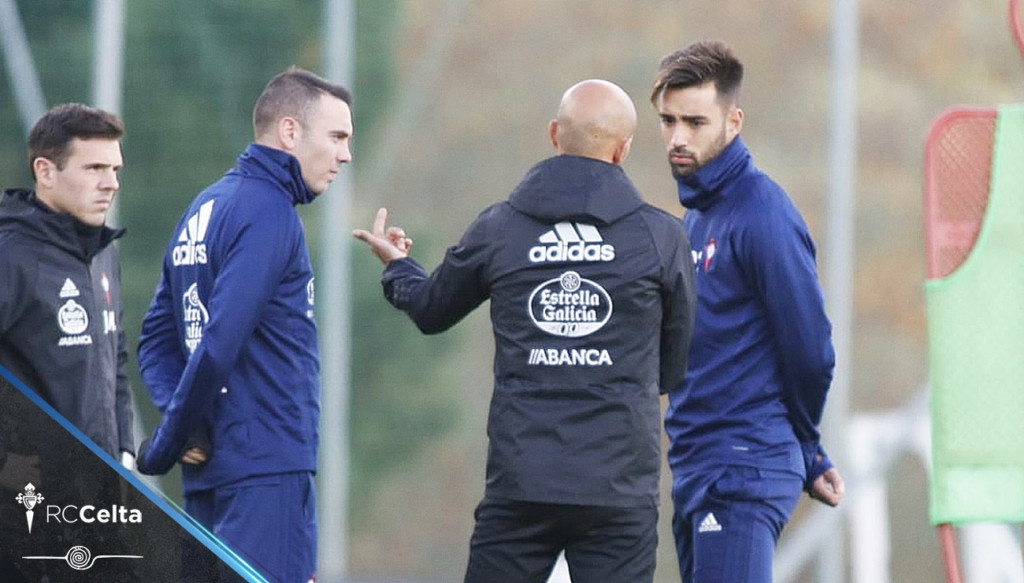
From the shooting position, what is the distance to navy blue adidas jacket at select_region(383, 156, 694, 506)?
4.91 metres

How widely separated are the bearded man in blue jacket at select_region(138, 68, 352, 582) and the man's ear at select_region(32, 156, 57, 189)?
1.71 ft

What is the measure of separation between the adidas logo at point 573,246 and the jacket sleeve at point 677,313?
0.59 ft

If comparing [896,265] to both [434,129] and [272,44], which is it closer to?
[434,129]

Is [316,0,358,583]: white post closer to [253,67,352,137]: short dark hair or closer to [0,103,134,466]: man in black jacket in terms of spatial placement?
[0,103,134,466]: man in black jacket

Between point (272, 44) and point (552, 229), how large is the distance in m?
10.9

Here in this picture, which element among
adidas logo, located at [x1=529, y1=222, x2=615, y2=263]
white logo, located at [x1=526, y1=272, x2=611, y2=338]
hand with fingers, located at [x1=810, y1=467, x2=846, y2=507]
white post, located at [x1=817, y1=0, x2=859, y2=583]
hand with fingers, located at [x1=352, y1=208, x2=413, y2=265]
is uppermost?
white post, located at [x1=817, y1=0, x2=859, y2=583]

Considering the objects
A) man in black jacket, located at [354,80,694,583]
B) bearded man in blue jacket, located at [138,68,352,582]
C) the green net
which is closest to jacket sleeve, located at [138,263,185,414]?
bearded man in blue jacket, located at [138,68,352,582]

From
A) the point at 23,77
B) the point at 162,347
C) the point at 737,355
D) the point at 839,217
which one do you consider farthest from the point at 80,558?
the point at 839,217

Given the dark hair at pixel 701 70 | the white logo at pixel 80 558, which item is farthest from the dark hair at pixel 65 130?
the white logo at pixel 80 558

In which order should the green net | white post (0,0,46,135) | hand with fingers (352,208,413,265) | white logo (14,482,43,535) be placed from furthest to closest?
white post (0,0,46,135), the green net, hand with fingers (352,208,413,265), white logo (14,482,43,535)

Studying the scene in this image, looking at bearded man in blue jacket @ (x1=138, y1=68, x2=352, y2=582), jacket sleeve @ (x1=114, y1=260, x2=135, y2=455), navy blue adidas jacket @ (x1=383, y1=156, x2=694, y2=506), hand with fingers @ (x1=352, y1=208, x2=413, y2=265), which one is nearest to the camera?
navy blue adidas jacket @ (x1=383, y1=156, x2=694, y2=506)

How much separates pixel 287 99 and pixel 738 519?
5.76 ft

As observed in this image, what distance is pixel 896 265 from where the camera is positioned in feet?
68.3

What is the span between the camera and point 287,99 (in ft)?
19.1
